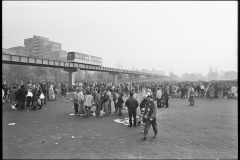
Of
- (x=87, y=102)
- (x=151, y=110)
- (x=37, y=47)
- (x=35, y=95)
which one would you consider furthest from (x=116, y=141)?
(x=37, y=47)

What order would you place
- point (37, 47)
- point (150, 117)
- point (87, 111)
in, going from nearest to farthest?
point (150, 117) → point (87, 111) → point (37, 47)

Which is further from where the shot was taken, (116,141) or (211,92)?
(211,92)

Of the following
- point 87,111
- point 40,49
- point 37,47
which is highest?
point 37,47

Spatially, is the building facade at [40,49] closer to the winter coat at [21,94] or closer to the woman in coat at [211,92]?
the winter coat at [21,94]

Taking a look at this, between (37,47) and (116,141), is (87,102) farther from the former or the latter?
(37,47)

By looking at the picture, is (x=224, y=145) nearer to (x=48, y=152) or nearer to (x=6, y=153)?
(x=48, y=152)

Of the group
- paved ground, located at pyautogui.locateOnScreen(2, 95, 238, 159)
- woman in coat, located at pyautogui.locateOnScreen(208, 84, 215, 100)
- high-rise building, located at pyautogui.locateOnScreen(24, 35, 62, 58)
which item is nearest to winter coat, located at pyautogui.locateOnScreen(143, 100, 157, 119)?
paved ground, located at pyautogui.locateOnScreen(2, 95, 238, 159)


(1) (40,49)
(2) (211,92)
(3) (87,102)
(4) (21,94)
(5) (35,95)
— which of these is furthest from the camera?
(1) (40,49)

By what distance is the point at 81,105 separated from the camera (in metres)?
10.5

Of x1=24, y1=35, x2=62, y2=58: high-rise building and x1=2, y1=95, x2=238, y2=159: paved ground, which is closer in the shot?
x1=2, y1=95, x2=238, y2=159: paved ground

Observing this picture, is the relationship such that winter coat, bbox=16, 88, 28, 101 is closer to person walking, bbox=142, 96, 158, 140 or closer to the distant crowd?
the distant crowd

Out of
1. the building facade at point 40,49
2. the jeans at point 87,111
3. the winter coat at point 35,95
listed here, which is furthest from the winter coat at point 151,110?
the building facade at point 40,49

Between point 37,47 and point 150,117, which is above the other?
point 37,47

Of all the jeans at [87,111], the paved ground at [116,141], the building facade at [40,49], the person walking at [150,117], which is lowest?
the paved ground at [116,141]
